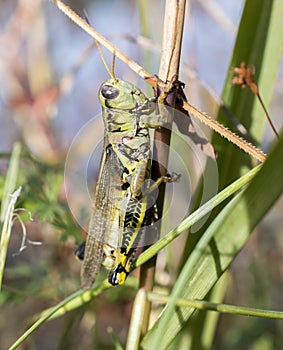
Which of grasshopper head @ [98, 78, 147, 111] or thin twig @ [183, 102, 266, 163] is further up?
grasshopper head @ [98, 78, 147, 111]

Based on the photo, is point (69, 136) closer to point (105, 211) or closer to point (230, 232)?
point (105, 211)

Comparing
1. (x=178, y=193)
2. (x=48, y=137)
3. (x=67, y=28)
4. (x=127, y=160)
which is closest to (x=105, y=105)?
(x=127, y=160)

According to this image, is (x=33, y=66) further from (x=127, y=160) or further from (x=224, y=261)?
(x=224, y=261)

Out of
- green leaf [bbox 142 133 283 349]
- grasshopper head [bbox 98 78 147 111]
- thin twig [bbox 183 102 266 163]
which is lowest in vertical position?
green leaf [bbox 142 133 283 349]

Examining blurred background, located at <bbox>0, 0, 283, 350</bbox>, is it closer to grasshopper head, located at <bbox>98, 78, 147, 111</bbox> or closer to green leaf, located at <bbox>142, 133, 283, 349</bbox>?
grasshopper head, located at <bbox>98, 78, 147, 111</bbox>

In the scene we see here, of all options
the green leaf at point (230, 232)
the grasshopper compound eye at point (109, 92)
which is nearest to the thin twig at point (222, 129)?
the green leaf at point (230, 232)

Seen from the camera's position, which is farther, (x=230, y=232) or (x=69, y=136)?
(x=69, y=136)

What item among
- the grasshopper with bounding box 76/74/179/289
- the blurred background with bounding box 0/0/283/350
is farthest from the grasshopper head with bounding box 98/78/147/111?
the blurred background with bounding box 0/0/283/350

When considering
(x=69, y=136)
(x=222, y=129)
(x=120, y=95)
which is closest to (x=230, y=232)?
(x=222, y=129)
